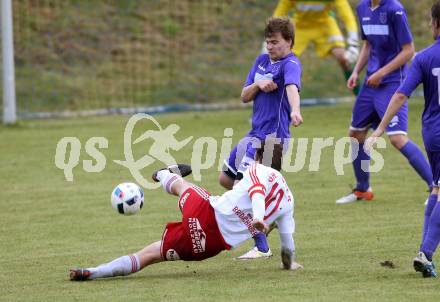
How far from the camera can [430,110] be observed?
609cm

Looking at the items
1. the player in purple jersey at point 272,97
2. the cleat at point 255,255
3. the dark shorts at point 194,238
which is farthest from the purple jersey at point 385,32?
the dark shorts at point 194,238

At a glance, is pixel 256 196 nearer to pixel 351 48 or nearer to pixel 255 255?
pixel 255 255

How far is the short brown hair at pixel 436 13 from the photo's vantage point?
580 centimetres

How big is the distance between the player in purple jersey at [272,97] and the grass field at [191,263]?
26.2 inches

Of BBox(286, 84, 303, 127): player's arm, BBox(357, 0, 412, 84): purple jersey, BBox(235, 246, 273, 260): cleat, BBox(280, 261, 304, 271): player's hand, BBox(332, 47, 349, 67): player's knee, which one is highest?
BBox(357, 0, 412, 84): purple jersey

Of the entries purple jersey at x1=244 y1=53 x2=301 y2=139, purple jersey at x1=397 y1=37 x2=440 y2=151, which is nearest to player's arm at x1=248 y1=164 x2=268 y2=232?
purple jersey at x1=244 y1=53 x2=301 y2=139

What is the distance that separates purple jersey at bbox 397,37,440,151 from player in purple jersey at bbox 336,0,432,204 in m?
2.27

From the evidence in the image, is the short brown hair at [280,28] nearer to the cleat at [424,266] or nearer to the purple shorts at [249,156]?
the purple shorts at [249,156]

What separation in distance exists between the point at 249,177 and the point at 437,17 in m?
1.46

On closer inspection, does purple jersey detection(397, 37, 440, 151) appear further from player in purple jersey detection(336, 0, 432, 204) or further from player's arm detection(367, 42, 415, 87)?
player's arm detection(367, 42, 415, 87)

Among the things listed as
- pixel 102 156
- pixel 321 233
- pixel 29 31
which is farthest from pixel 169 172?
pixel 29 31

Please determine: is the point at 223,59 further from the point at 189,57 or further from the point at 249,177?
the point at 249,177

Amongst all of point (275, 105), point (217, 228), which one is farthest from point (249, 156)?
point (217, 228)

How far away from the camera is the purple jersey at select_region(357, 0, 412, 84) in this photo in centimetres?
848
